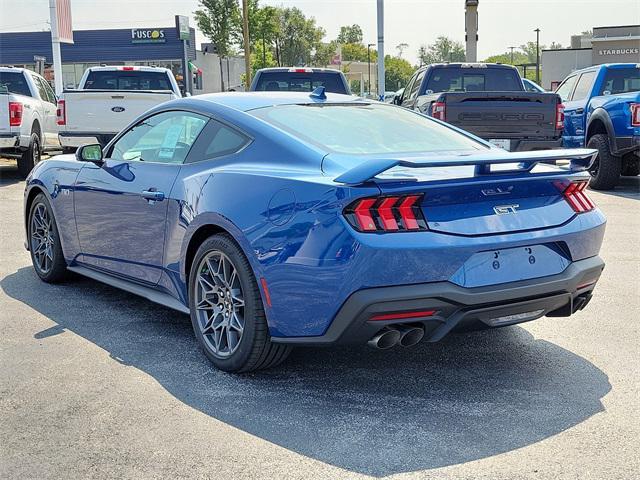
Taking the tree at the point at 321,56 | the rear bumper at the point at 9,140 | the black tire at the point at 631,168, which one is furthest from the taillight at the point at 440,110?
the tree at the point at 321,56

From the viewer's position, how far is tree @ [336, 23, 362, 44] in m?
156

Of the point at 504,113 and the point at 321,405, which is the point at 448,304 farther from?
the point at 504,113

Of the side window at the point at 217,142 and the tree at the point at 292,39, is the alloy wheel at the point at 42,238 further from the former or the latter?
the tree at the point at 292,39

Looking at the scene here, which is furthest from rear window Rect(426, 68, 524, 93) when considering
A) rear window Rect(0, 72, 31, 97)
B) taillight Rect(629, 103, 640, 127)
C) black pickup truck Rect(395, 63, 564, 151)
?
rear window Rect(0, 72, 31, 97)

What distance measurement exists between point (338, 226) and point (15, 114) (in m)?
11.1

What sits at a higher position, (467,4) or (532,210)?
(467,4)

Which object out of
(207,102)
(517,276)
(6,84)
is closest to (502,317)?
(517,276)

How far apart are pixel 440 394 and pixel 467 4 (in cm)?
1873

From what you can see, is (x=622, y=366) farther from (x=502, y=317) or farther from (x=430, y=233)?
(x=430, y=233)

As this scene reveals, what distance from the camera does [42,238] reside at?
6.28m

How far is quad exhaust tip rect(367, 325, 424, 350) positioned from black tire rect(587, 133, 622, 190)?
354 inches

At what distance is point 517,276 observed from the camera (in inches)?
147

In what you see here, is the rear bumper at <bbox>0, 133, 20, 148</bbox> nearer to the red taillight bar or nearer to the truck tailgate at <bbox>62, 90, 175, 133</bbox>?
the truck tailgate at <bbox>62, 90, 175, 133</bbox>

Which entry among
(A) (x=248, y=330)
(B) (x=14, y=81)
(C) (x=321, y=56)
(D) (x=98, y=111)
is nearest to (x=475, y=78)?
(D) (x=98, y=111)
